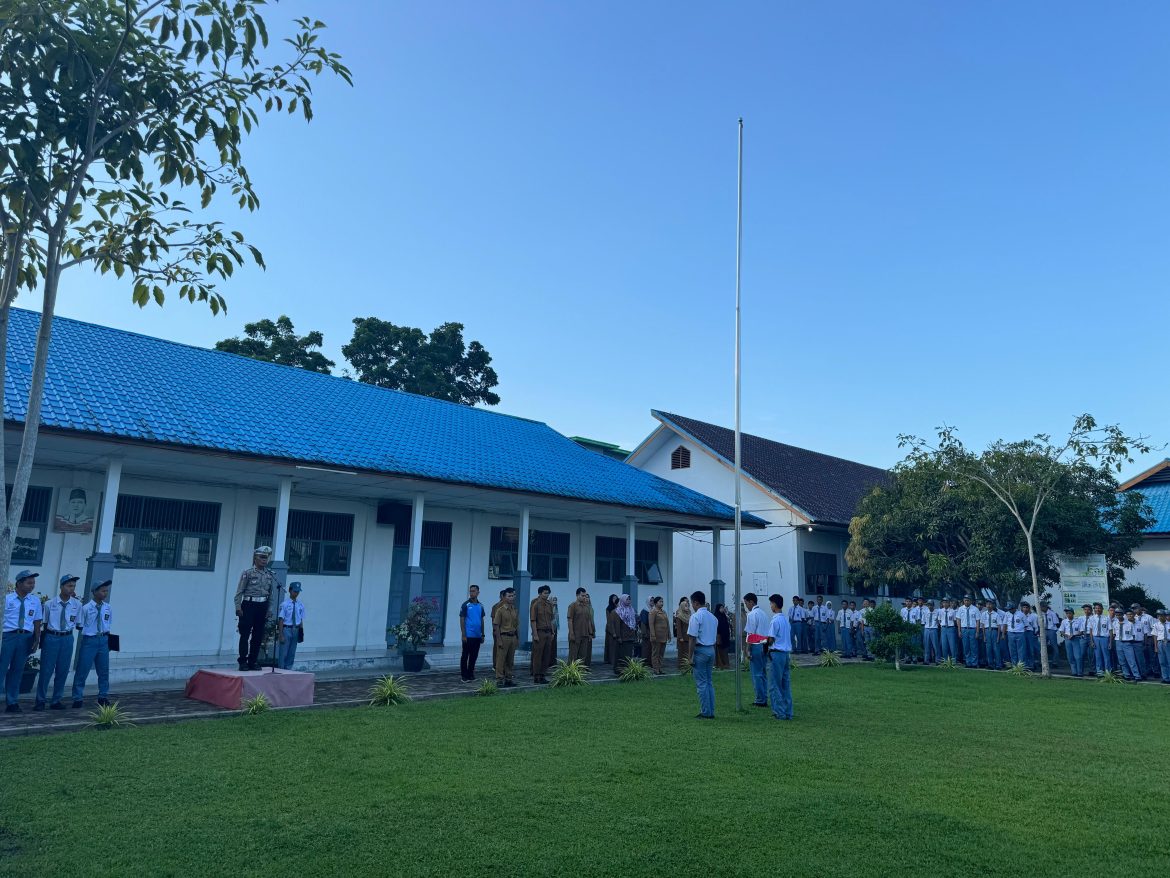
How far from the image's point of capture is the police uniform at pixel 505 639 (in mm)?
13773

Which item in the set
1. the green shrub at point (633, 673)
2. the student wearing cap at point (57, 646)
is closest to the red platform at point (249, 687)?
the student wearing cap at point (57, 646)

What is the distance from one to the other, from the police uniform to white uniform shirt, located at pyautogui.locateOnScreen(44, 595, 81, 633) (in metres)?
6.23

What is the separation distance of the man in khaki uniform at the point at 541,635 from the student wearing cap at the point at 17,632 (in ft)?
24.4

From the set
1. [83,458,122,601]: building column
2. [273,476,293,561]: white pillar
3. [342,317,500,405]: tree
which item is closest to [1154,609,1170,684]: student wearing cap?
[273,476,293,561]: white pillar

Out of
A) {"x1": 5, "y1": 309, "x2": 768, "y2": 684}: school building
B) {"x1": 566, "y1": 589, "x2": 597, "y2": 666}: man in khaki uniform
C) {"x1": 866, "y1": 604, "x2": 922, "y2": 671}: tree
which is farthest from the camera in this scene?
{"x1": 866, "y1": 604, "x2": 922, "y2": 671}: tree

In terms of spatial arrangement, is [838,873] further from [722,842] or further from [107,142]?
[107,142]

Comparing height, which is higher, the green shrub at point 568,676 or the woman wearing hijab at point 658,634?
the woman wearing hijab at point 658,634

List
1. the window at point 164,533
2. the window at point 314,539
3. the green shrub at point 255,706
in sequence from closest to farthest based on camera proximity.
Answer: the green shrub at point 255,706
the window at point 164,533
the window at point 314,539

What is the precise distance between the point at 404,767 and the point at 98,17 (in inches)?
247

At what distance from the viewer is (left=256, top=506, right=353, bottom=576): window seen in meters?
15.9

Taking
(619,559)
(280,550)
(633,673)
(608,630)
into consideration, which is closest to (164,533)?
(280,550)

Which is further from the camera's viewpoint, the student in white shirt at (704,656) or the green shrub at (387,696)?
the green shrub at (387,696)

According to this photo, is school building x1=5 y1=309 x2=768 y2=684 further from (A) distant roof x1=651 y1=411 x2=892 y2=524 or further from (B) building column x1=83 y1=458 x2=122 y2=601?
(A) distant roof x1=651 y1=411 x2=892 y2=524

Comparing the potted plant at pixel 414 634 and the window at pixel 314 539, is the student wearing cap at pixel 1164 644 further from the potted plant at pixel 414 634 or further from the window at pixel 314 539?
the window at pixel 314 539
